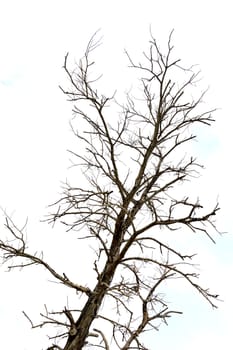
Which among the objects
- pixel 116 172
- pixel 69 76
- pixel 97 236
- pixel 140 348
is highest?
pixel 69 76

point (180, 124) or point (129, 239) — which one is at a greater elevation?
point (180, 124)

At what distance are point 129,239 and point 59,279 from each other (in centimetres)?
108

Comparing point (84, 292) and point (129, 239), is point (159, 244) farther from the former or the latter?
point (84, 292)

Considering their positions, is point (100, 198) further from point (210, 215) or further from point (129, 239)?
point (210, 215)

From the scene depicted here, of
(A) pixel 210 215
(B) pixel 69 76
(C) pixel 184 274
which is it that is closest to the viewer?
(A) pixel 210 215

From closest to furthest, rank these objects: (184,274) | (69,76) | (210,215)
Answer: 1. (210,215)
2. (184,274)
3. (69,76)

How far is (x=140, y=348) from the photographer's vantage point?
7.60 meters

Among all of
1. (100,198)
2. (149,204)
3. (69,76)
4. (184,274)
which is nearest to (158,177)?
(149,204)

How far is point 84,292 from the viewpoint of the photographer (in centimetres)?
728

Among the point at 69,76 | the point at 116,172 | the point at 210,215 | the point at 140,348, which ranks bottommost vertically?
the point at 140,348

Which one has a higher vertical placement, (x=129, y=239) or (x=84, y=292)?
(x=129, y=239)

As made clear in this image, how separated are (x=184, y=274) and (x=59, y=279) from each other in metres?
1.73

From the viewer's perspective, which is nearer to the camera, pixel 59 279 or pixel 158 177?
pixel 59 279

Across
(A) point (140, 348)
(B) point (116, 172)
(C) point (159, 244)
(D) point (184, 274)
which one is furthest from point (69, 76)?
(A) point (140, 348)
